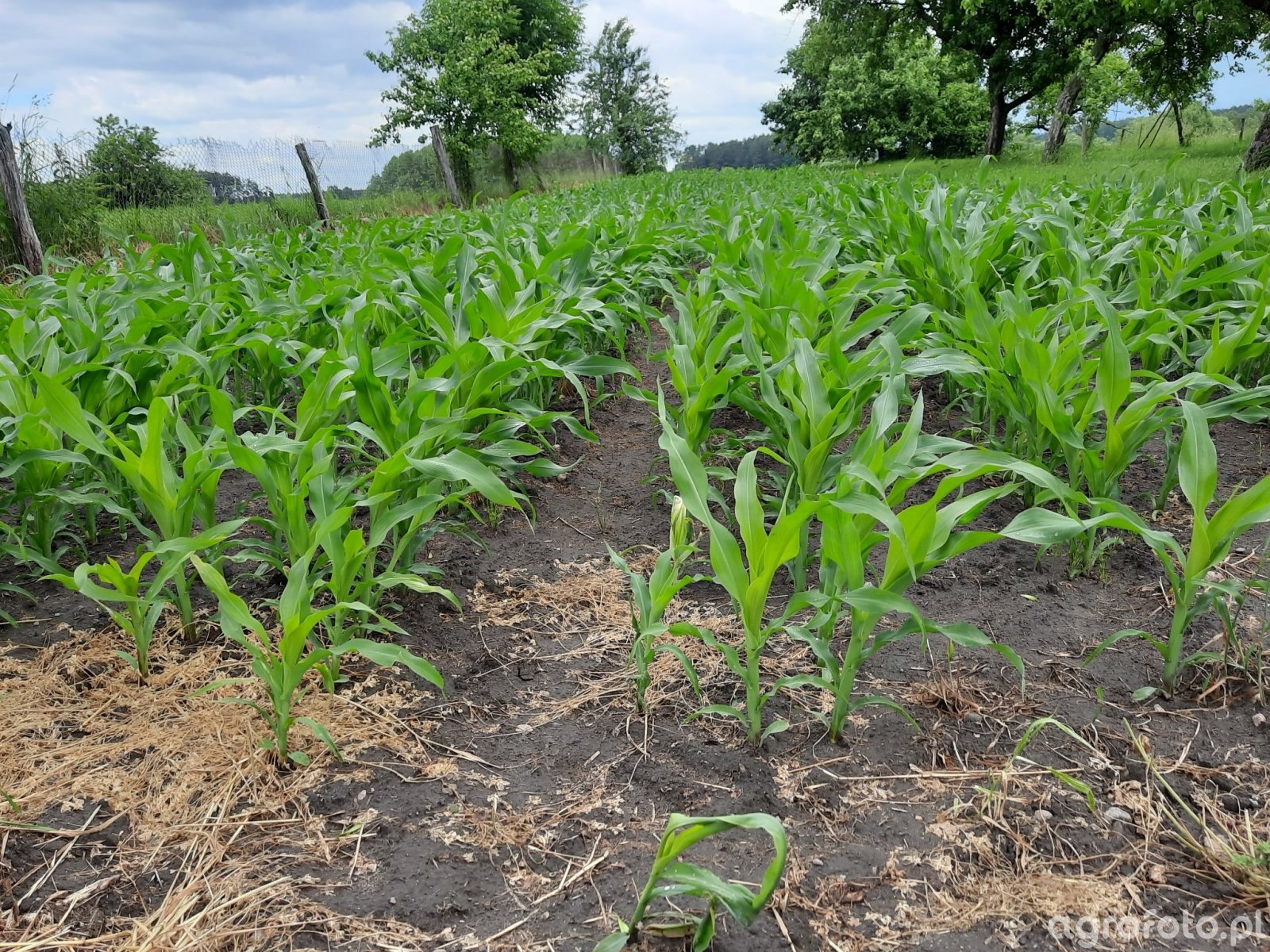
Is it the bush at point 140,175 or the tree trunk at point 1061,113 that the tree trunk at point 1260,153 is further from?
the bush at point 140,175

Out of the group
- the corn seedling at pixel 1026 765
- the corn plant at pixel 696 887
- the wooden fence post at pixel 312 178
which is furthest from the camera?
the wooden fence post at pixel 312 178

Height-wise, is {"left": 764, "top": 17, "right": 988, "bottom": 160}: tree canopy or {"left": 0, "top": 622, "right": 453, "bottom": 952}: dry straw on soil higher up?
{"left": 764, "top": 17, "right": 988, "bottom": 160}: tree canopy

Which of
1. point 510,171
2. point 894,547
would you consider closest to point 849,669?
point 894,547

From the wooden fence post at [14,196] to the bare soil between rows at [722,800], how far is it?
568 centimetres

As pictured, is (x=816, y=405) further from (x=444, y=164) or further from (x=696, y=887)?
(x=444, y=164)

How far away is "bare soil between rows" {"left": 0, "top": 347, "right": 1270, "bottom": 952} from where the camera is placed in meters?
1.10

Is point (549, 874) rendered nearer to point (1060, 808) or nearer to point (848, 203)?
point (1060, 808)

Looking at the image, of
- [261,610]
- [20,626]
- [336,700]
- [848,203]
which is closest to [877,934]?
[336,700]

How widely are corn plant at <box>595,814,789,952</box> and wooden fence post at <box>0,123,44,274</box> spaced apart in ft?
23.1

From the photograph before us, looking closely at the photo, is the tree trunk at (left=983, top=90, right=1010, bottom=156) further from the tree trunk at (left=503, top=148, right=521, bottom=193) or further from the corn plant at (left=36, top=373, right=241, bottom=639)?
the corn plant at (left=36, top=373, right=241, bottom=639)

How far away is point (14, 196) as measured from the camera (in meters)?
5.93

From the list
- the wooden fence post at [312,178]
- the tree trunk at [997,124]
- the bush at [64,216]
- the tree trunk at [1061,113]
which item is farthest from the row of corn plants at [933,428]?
the tree trunk at [1061,113]

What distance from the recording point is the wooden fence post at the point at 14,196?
5.89 metres

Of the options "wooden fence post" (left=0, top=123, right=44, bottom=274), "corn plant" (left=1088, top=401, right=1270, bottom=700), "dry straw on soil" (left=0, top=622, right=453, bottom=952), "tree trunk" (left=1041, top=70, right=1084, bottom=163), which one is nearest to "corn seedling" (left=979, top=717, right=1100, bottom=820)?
"corn plant" (left=1088, top=401, right=1270, bottom=700)
